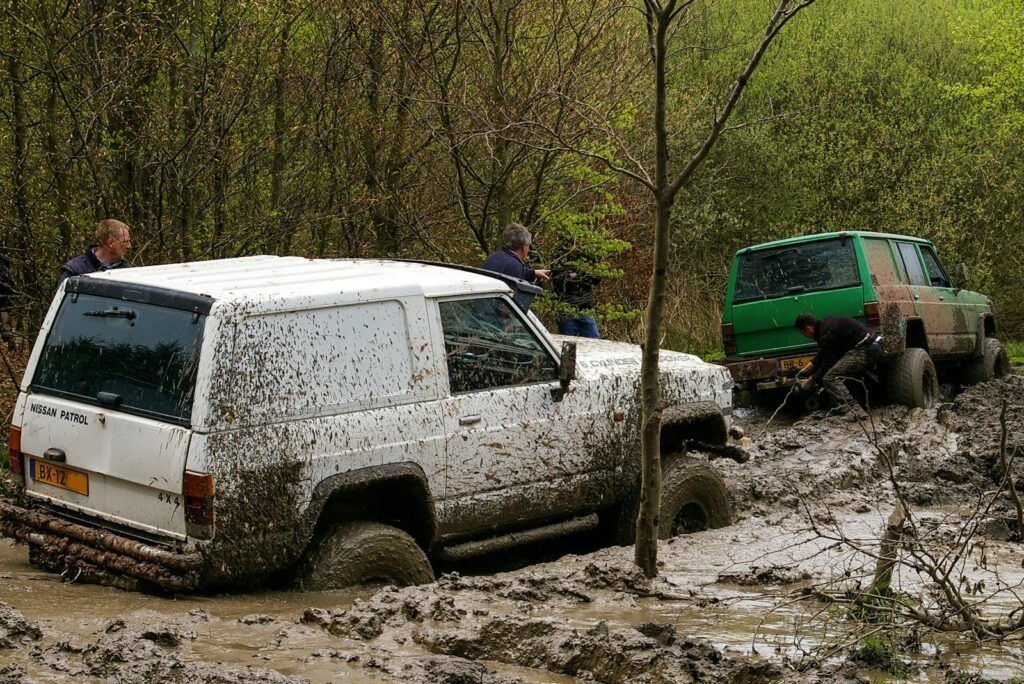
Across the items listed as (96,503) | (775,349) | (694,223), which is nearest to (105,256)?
(96,503)

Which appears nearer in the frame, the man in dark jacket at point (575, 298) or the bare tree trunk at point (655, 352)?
the bare tree trunk at point (655, 352)

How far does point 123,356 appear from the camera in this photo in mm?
5992

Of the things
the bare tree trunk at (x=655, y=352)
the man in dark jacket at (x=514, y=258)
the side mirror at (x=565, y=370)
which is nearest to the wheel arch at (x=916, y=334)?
the man in dark jacket at (x=514, y=258)

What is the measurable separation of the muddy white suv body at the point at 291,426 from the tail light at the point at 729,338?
6522 mm

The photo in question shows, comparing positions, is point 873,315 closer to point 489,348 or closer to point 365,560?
point 489,348

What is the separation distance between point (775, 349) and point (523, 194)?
3058mm

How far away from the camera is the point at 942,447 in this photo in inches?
446

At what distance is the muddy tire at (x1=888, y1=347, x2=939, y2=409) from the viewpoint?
13.0 metres

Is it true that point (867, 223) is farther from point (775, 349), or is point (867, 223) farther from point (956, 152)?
point (775, 349)

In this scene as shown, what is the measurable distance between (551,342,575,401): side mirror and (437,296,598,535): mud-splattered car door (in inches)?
1.4

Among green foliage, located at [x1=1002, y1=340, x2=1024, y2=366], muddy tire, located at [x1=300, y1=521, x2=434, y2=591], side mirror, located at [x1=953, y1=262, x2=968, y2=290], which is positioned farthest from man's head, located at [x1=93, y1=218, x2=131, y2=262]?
green foliage, located at [x1=1002, y1=340, x2=1024, y2=366]

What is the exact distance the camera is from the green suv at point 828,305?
1291 centimetres

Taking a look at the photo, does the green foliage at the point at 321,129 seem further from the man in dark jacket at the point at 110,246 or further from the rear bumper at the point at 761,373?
the man in dark jacket at the point at 110,246

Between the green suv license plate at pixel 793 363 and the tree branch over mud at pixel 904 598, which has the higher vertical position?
the green suv license plate at pixel 793 363
